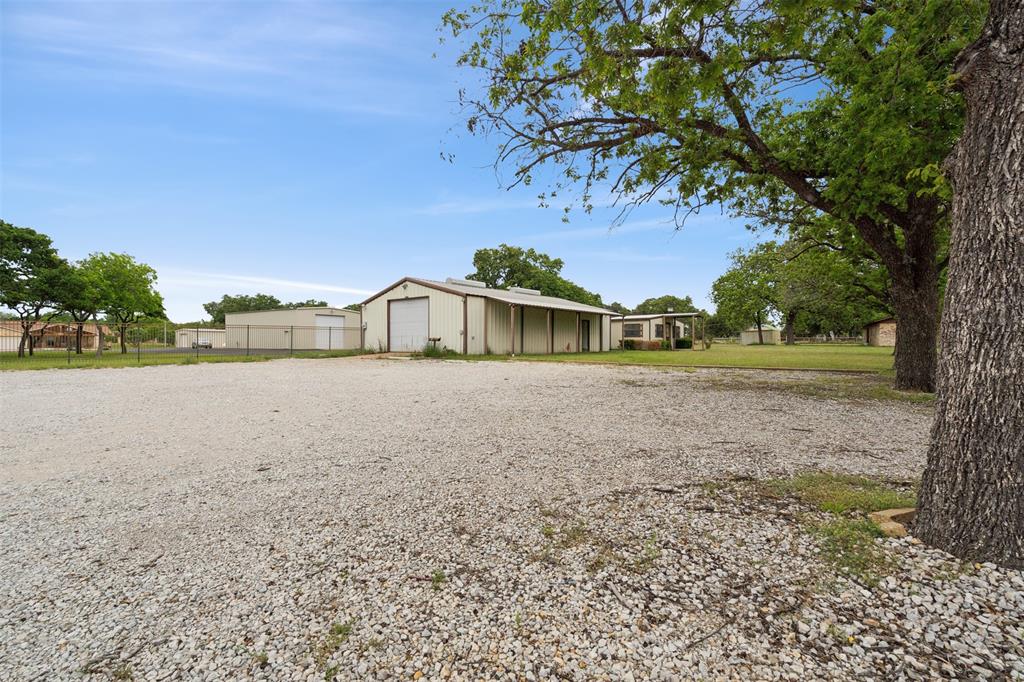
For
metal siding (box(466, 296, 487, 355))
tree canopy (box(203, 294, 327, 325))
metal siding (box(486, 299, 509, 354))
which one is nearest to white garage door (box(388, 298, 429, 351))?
metal siding (box(466, 296, 487, 355))

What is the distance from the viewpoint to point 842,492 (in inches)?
110

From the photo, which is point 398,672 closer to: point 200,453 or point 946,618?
point 946,618

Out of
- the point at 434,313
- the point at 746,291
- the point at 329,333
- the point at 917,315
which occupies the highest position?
the point at 746,291

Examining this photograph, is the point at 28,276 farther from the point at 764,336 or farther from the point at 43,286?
the point at 764,336

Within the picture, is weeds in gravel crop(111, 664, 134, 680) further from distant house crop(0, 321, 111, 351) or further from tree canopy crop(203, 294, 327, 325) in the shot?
tree canopy crop(203, 294, 327, 325)

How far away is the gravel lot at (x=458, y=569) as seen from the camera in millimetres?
1427

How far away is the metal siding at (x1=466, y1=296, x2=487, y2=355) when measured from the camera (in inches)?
782

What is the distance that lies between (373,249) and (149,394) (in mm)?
24712

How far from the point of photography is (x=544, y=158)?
664 cm

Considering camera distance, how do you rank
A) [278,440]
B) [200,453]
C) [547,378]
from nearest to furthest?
[200,453] → [278,440] → [547,378]

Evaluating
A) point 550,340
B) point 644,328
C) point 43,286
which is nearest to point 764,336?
point 644,328

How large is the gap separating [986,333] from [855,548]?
1.21m

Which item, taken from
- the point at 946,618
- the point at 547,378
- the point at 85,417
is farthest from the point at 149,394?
the point at 946,618

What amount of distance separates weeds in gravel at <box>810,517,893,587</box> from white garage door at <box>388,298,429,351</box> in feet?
64.3
